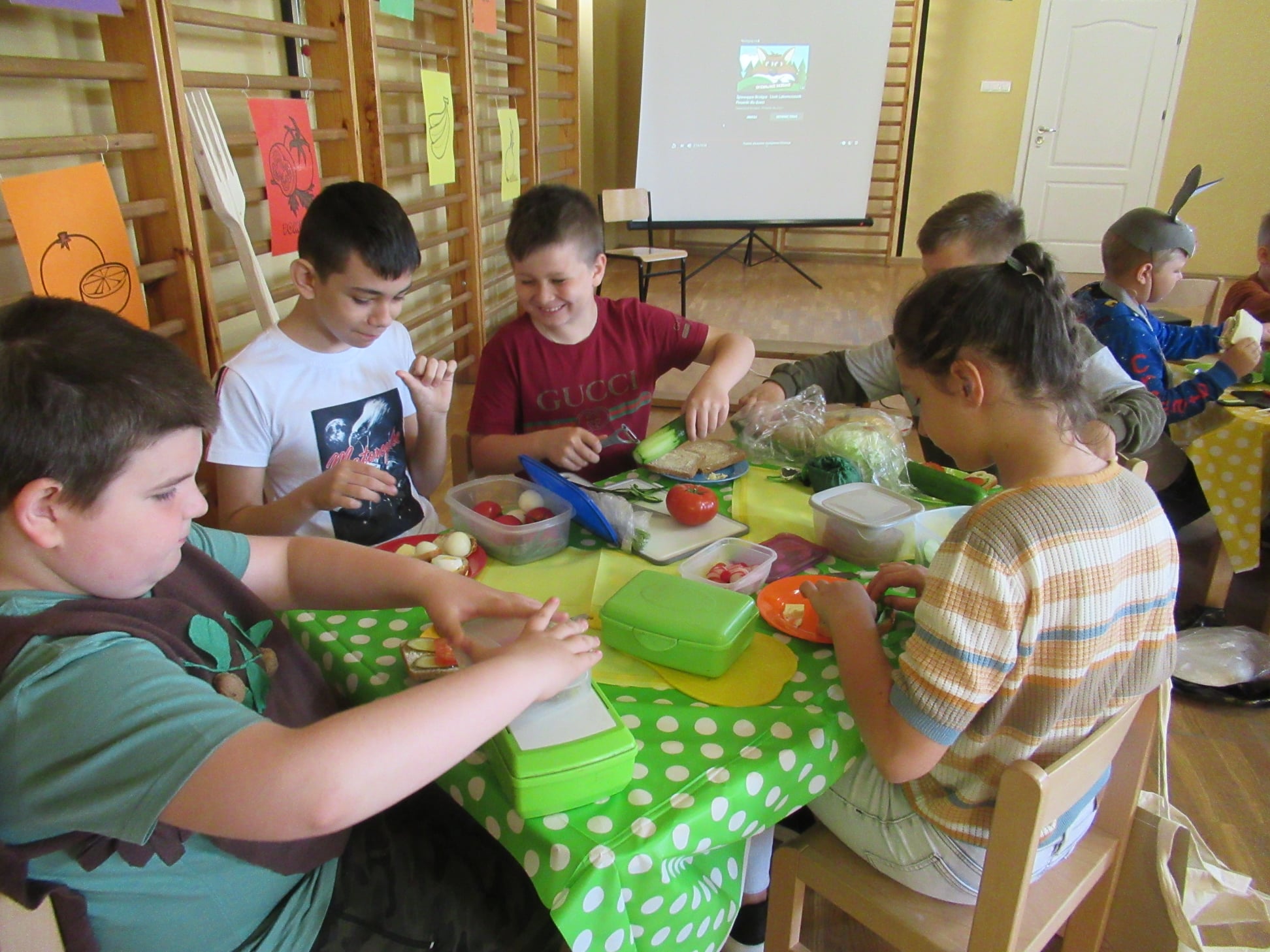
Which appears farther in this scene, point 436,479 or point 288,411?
point 436,479

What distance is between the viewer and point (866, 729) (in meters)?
0.80

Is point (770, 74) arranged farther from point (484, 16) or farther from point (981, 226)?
point (981, 226)

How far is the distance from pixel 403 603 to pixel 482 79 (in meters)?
3.71

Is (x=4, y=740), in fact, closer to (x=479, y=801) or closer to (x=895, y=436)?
(x=479, y=801)

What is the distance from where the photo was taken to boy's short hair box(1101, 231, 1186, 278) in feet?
6.74

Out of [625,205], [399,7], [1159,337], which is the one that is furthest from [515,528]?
[625,205]

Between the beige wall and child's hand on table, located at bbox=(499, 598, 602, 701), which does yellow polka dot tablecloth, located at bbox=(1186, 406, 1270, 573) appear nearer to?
child's hand on table, located at bbox=(499, 598, 602, 701)

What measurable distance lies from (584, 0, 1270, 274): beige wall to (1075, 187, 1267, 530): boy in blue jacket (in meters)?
4.62

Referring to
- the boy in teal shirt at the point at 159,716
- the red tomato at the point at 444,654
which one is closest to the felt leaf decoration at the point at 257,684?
the boy in teal shirt at the point at 159,716

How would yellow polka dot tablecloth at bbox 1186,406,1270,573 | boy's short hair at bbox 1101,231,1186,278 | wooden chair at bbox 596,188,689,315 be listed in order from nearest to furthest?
yellow polka dot tablecloth at bbox 1186,406,1270,573 → boy's short hair at bbox 1101,231,1186,278 → wooden chair at bbox 596,188,689,315

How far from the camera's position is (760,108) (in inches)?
220

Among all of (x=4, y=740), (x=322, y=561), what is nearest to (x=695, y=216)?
(x=322, y=561)

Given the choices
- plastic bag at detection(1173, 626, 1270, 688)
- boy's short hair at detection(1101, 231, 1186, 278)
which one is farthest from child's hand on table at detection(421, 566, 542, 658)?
boy's short hair at detection(1101, 231, 1186, 278)

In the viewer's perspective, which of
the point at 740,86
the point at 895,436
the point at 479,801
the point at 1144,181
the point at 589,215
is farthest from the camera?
the point at 1144,181
